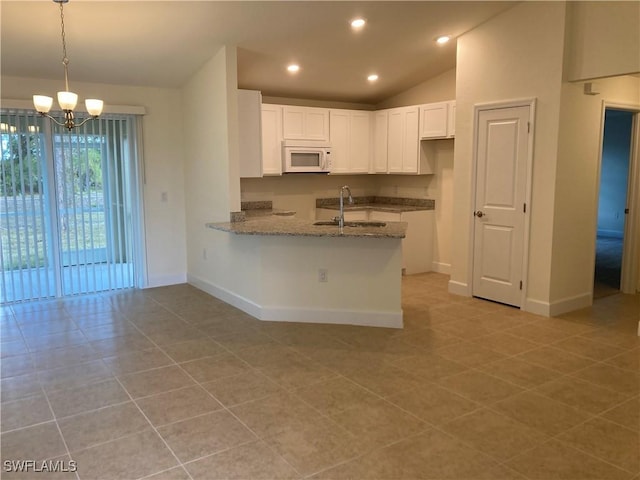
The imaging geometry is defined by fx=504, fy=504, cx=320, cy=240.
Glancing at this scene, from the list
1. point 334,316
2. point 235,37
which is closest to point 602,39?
point 235,37

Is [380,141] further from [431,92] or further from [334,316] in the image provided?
[334,316]

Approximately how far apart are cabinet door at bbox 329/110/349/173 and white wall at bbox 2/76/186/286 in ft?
6.68

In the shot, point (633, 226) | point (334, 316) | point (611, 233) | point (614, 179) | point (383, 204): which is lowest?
point (334, 316)

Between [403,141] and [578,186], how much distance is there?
2.52 m

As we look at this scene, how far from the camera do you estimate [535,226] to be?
486 cm

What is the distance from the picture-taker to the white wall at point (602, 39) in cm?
413

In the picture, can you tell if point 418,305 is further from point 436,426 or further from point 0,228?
point 0,228

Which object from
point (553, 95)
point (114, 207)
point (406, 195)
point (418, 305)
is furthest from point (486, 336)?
point (114, 207)

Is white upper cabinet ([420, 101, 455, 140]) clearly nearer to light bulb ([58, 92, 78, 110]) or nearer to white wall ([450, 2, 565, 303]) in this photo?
white wall ([450, 2, 565, 303])

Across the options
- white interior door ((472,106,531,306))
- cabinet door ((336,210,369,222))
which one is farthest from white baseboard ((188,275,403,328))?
cabinet door ((336,210,369,222))

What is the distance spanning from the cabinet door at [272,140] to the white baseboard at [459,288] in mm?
2561

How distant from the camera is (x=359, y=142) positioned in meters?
7.20

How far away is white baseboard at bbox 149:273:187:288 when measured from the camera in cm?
620
